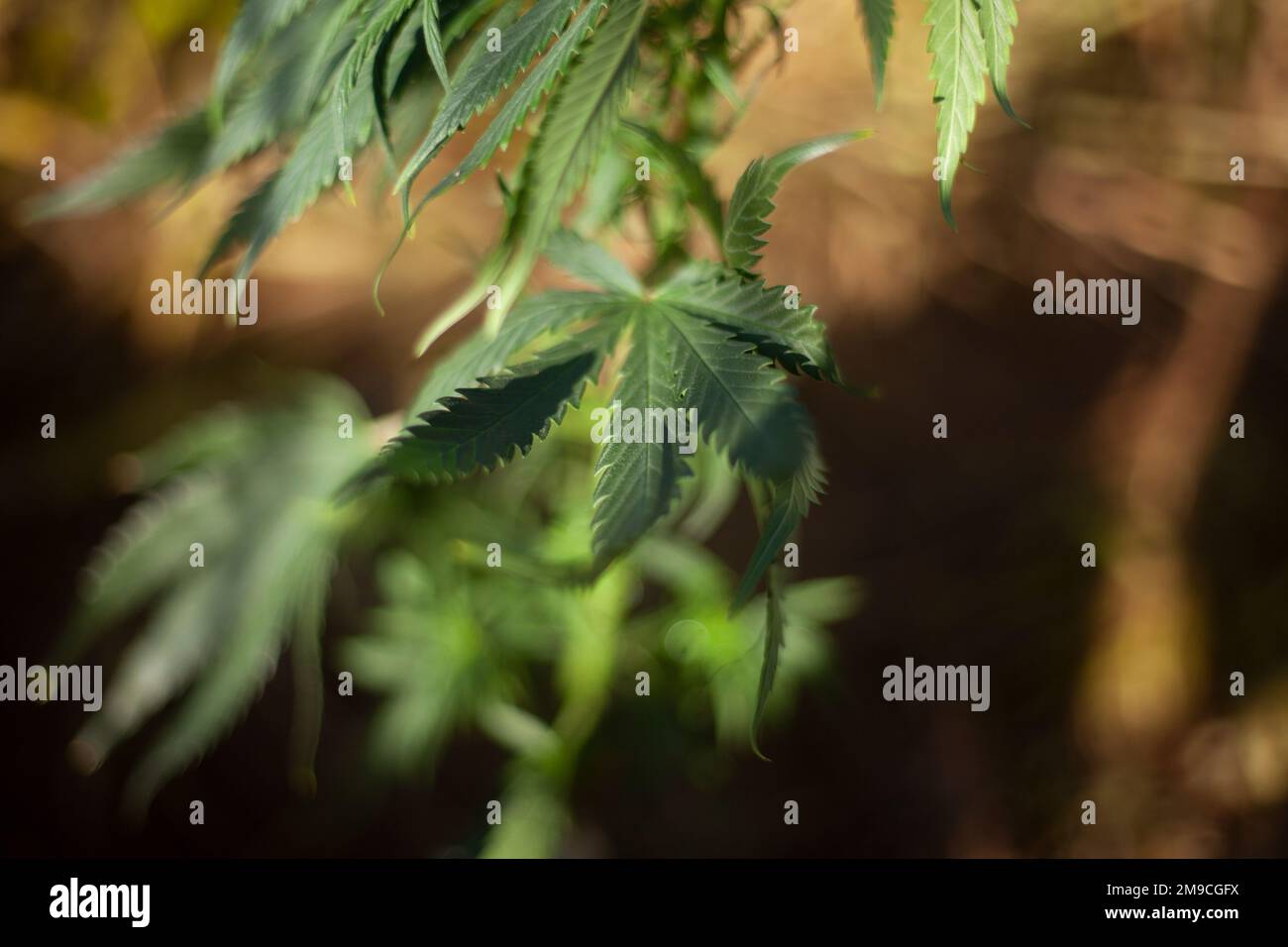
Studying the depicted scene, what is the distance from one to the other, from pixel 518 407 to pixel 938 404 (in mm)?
1077

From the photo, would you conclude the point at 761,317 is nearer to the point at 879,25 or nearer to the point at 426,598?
the point at 879,25

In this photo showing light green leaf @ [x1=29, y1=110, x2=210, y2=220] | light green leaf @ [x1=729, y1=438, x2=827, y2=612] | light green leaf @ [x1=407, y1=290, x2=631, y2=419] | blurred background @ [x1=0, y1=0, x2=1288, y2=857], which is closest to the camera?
light green leaf @ [x1=729, y1=438, x2=827, y2=612]

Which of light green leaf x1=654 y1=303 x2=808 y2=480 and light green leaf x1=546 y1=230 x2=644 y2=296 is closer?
light green leaf x1=654 y1=303 x2=808 y2=480

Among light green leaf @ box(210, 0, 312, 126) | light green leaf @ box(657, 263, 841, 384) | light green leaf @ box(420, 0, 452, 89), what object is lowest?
light green leaf @ box(657, 263, 841, 384)

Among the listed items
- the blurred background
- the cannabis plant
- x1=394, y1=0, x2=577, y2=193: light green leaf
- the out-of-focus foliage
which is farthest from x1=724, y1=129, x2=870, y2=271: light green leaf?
the blurred background

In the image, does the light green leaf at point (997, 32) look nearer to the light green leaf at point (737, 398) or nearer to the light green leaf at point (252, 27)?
the light green leaf at point (737, 398)

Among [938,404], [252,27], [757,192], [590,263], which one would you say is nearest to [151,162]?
[252,27]

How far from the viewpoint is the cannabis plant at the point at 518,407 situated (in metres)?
0.38

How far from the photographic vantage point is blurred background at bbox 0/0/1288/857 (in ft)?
4.21

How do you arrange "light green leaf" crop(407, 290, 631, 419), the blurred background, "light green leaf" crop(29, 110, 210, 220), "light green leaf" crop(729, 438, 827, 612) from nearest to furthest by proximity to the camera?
1. "light green leaf" crop(729, 438, 827, 612)
2. "light green leaf" crop(407, 290, 631, 419)
3. "light green leaf" crop(29, 110, 210, 220)
4. the blurred background

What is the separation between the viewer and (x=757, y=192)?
0.42 meters

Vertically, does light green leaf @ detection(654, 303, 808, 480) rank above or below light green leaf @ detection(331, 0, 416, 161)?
below

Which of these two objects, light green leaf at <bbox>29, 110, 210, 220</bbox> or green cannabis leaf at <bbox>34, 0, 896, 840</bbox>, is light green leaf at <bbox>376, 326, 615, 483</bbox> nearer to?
green cannabis leaf at <bbox>34, 0, 896, 840</bbox>

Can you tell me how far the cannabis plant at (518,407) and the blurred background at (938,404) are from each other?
0.46m
